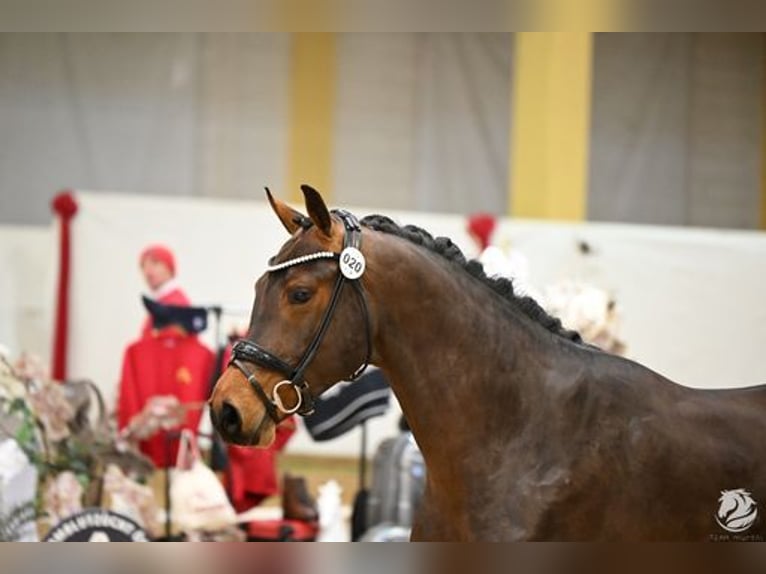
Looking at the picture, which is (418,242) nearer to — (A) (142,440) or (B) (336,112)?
(A) (142,440)

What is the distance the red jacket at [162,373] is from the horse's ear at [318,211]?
2466 mm

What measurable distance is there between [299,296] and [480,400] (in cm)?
38

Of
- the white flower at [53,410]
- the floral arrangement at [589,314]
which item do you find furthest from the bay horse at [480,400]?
the white flower at [53,410]

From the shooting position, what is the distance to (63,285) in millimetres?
5723

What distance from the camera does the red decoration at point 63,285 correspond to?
5.68 metres

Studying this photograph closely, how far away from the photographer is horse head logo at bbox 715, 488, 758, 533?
2316mm

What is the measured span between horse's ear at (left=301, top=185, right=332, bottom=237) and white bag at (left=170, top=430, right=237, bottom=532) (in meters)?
2.05

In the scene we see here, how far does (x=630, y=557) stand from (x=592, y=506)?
139 mm

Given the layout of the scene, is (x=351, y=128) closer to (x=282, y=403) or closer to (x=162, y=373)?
(x=162, y=373)

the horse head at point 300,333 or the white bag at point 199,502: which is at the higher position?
the horse head at point 300,333

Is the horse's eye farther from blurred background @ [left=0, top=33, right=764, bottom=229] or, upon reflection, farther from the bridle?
blurred background @ [left=0, top=33, right=764, bottom=229]

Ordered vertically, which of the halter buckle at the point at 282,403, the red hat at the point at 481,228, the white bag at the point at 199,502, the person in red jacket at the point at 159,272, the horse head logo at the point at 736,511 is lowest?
the white bag at the point at 199,502

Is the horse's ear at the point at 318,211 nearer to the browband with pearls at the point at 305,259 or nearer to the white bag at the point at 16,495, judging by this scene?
the browband with pearls at the point at 305,259

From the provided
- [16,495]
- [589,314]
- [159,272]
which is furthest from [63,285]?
[589,314]
